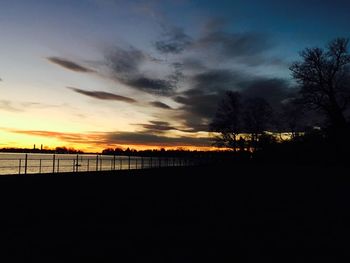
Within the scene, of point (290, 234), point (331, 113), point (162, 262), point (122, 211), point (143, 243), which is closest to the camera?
point (162, 262)

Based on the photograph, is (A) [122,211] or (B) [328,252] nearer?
(B) [328,252]

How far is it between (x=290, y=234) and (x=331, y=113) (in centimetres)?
3209

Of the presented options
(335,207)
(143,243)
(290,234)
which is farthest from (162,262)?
(335,207)

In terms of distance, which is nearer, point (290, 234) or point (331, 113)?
point (290, 234)

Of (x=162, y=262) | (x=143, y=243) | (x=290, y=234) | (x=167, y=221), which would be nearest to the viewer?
(x=162, y=262)

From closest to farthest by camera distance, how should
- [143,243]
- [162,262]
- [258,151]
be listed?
1. [162,262]
2. [143,243]
3. [258,151]

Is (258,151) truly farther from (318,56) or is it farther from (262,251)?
(262,251)

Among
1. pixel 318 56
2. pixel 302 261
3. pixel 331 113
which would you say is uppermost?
pixel 318 56

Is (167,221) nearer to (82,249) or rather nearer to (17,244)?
(82,249)

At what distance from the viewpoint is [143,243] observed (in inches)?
289

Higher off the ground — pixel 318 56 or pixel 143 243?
pixel 318 56

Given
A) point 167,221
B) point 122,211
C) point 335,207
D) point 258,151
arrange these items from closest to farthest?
1. point 167,221
2. point 122,211
3. point 335,207
4. point 258,151

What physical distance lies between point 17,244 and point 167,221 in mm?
4038

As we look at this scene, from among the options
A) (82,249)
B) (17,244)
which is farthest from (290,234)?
(17,244)
